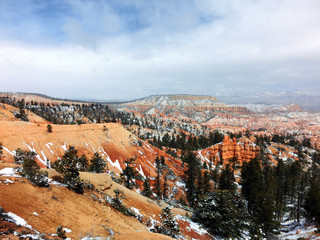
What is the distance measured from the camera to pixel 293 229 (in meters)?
46.6

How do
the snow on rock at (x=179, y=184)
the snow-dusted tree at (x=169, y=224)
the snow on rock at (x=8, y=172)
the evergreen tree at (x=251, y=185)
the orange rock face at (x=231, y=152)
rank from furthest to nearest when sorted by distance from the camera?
the orange rock face at (x=231, y=152)
the snow on rock at (x=179, y=184)
the evergreen tree at (x=251, y=185)
the snow-dusted tree at (x=169, y=224)
the snow on rock at (x=8, y=172)

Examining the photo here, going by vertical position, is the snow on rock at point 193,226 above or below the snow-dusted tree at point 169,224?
below

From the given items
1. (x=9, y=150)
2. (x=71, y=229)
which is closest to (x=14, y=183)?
(x=71, y=229)

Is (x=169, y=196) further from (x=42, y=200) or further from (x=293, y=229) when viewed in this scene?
(x=42, y=200)

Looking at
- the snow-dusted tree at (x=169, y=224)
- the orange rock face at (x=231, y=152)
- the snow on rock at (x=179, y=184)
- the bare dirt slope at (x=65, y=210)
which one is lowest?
the snow on rock at (x=179, y=184)

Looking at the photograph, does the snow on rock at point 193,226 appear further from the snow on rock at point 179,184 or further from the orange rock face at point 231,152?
the orange rock face at point 231,152

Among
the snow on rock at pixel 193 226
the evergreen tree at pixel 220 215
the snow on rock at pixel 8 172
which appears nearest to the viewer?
the snow on rock at pixel 8 172

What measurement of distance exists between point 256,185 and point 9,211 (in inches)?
2221

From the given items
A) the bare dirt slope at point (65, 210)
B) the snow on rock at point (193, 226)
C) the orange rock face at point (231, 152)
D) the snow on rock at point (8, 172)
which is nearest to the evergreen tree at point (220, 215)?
the snow on rock at point (193, 226)

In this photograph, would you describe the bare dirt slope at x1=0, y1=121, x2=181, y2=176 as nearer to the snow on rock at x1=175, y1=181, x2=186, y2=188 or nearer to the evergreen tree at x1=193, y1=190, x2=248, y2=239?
the snow on rock at x1=175, y1=181, x2=186, y2=188

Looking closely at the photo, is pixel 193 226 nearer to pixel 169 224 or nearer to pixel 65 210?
pixel 169 224

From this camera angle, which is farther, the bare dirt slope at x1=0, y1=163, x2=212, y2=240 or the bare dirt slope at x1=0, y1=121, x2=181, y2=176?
the bare dirt slope at x1=0, y1=121, x2=181, y2=176

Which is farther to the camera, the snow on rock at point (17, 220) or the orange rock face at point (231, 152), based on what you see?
the orange rock face at point (231, 152)

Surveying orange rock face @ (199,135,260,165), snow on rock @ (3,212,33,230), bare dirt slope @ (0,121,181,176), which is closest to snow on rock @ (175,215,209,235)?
snow on rock @ (3,212,33,230)
